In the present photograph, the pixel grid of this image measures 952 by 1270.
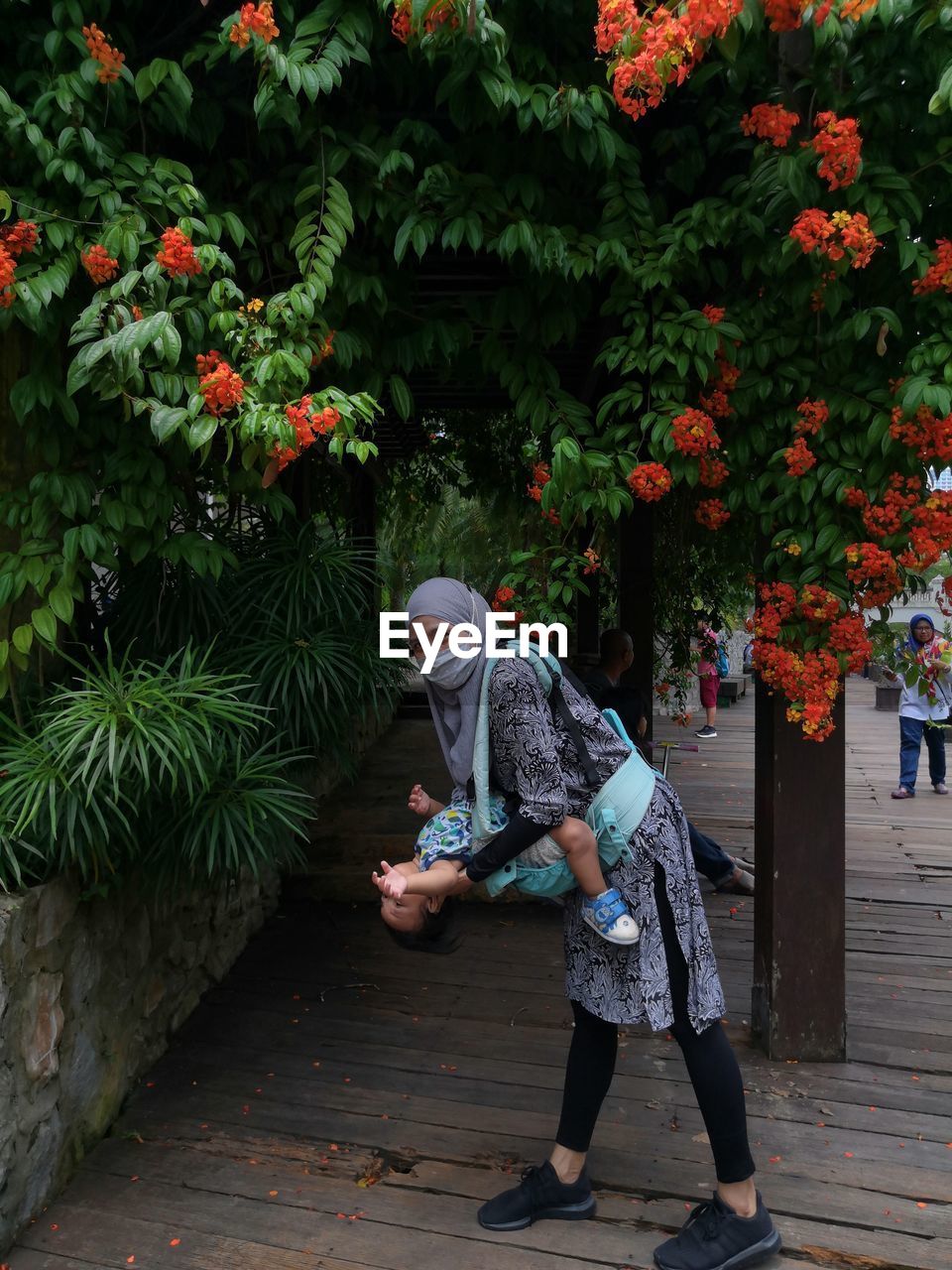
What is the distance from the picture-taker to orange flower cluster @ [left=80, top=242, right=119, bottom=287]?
2.56m

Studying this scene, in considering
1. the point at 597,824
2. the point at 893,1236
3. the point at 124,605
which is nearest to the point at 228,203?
the point at 124,605

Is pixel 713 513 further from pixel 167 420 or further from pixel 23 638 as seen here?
pixel 23 638

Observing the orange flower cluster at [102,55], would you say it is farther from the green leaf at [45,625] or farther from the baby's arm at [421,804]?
the baby's arm at [421,804]

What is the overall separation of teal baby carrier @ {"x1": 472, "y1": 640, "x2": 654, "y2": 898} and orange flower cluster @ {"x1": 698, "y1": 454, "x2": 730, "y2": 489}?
0.98 metres

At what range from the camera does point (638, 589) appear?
19.8ft

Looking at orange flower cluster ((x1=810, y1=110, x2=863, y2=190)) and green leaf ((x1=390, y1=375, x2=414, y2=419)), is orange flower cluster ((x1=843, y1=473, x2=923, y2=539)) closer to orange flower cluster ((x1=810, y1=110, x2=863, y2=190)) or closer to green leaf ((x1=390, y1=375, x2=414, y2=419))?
orange flower cluster ((x1=810, y1=110, x2=863, y2=190))

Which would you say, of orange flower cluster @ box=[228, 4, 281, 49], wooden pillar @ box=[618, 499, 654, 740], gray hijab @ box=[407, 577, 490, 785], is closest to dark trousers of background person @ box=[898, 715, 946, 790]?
wooden pillar @ box=[618, 499, 654, 740]

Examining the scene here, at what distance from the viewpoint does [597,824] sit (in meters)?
2.36

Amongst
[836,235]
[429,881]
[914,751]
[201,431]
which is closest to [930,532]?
[836,235]

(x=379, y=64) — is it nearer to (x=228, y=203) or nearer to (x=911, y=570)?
(x=228, y=203)

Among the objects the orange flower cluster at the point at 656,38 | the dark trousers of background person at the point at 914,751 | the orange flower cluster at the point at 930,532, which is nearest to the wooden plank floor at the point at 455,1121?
the orange flower cluster at the point at 930,532

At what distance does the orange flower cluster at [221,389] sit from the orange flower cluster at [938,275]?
1.86 m

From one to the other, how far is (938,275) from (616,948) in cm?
200

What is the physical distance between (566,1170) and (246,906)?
7.33ft
